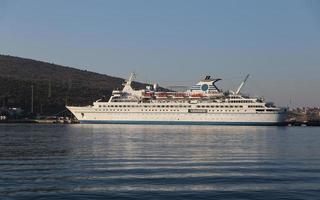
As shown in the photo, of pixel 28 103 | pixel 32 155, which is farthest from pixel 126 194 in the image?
pixel 28 103

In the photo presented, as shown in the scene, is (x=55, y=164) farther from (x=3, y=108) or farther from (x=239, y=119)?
(x=3, y=108)

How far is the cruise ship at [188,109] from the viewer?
112 m

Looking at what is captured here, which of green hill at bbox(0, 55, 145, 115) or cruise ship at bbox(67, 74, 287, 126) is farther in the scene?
green hill at bbox(0, 55, 145, 115)

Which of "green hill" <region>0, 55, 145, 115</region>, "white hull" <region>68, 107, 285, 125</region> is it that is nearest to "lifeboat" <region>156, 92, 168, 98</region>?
"white hull" <region>68, 107, 285, 125</region>

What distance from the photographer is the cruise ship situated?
367 ft

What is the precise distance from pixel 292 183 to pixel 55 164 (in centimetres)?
1169

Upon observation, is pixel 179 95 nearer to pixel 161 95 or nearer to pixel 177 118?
pixel 161 95

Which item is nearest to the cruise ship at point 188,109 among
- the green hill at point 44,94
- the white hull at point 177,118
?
the white hull at point 177,118

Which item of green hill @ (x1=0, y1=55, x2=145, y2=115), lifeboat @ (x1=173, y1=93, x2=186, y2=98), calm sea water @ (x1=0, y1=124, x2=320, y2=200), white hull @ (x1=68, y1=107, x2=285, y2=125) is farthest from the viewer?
green hill @ (x1=0, y1=55, x2=145, y2=115)

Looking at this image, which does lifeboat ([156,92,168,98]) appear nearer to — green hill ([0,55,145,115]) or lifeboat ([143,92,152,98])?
lifeboat ([143,92,152,98])

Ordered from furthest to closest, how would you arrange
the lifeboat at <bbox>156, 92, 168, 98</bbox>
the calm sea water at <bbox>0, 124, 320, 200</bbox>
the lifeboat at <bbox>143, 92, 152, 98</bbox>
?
the lifeboat at <bbox>143, 92, 152, 98</bbox> < the lifeboat at <bbox>156, 92, 168, 98</bbox> < the calm sea water at <bbox>0, 124, 320, 200</bbox>

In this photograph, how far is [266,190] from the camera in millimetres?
21172

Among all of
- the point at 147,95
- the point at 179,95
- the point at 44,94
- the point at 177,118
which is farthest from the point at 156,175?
the point at 44,94

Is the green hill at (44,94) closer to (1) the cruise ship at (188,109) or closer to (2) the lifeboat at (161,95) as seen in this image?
(1) the cruise ship at (188,109)
